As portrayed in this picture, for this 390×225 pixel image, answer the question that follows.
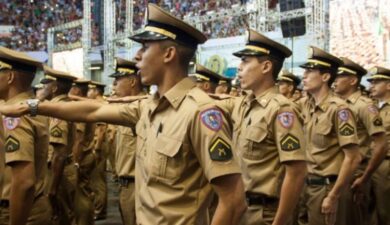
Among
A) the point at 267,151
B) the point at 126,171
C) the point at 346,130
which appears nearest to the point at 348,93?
the point at 346,130

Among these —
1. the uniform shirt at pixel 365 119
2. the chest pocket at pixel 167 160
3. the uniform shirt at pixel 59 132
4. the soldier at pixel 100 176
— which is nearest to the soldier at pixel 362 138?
the uniform shirt at pixel 365 119

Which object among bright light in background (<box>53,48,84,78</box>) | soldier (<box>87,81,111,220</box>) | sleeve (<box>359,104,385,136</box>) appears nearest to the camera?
sleeve (<box>359,104,385,136</box>)

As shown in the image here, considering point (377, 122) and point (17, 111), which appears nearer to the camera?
point (17, 111)

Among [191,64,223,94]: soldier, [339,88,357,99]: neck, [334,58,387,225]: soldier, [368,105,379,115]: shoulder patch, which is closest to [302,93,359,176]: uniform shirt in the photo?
[334,58,387,225]: soldier

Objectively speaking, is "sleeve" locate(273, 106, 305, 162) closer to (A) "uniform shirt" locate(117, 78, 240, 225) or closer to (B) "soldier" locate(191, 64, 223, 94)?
(A) "uniform shirt" locate(117, 78, 240, 225)

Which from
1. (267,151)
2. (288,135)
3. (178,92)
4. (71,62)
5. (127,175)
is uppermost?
(71,62)

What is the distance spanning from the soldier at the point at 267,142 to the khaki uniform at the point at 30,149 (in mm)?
1173

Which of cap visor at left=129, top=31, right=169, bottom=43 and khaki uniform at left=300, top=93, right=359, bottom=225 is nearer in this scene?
cap visor at left=129, top=31, right=169, bottom=43

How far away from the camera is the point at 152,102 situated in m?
2.63

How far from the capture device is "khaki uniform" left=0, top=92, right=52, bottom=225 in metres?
3.39

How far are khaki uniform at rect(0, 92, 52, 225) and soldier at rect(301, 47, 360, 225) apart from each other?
6.50ft

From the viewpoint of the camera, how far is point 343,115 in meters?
4.54

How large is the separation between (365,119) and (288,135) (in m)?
2.71

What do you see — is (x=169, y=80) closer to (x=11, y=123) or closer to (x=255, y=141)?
(x=255, y=141)
